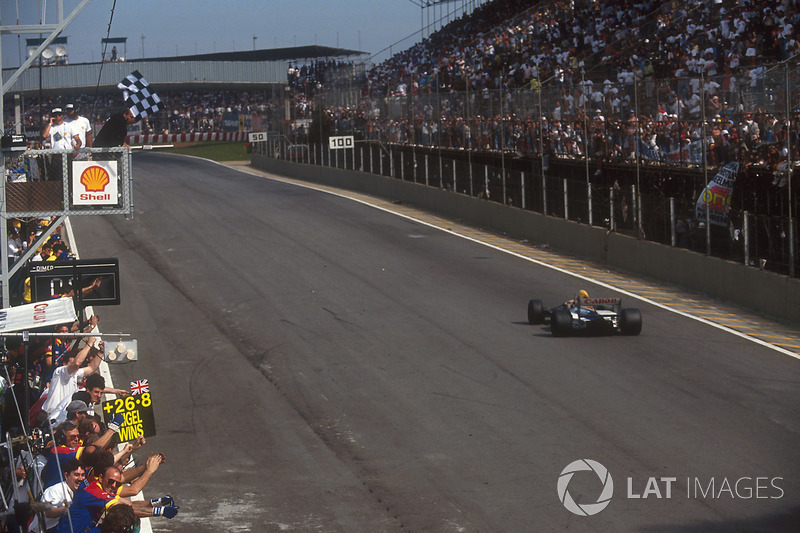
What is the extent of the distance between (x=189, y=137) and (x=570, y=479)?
63883mm

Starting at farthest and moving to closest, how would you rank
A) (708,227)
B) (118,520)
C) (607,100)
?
(607,100) → (708,227) → (118,520)

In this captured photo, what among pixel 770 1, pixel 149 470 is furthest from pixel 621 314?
pixel 770 1

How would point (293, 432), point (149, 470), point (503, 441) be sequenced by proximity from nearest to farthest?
point (149, 470)
point (503, 441)
point (293, 432)

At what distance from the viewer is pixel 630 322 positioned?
16.8 m

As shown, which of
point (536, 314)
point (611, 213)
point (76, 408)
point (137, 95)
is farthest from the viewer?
point (611, 213)

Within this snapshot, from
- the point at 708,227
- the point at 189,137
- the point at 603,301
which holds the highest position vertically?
the point at 189,137

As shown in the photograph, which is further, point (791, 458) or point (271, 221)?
point (271, 221)

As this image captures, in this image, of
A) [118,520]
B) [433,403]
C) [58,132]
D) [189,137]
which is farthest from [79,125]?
[189,137]

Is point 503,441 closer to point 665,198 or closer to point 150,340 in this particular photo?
point 150,340

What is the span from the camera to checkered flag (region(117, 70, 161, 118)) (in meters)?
18.2

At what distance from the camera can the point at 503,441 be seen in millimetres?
11797

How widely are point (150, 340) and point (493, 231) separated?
14.4m

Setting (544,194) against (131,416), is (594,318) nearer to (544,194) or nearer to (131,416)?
(131,416)

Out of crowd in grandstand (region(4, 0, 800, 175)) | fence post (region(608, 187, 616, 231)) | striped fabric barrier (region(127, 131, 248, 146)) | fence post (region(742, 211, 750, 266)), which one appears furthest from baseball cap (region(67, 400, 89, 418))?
striped fabric barrier (region(127, 131, 248, 146))
